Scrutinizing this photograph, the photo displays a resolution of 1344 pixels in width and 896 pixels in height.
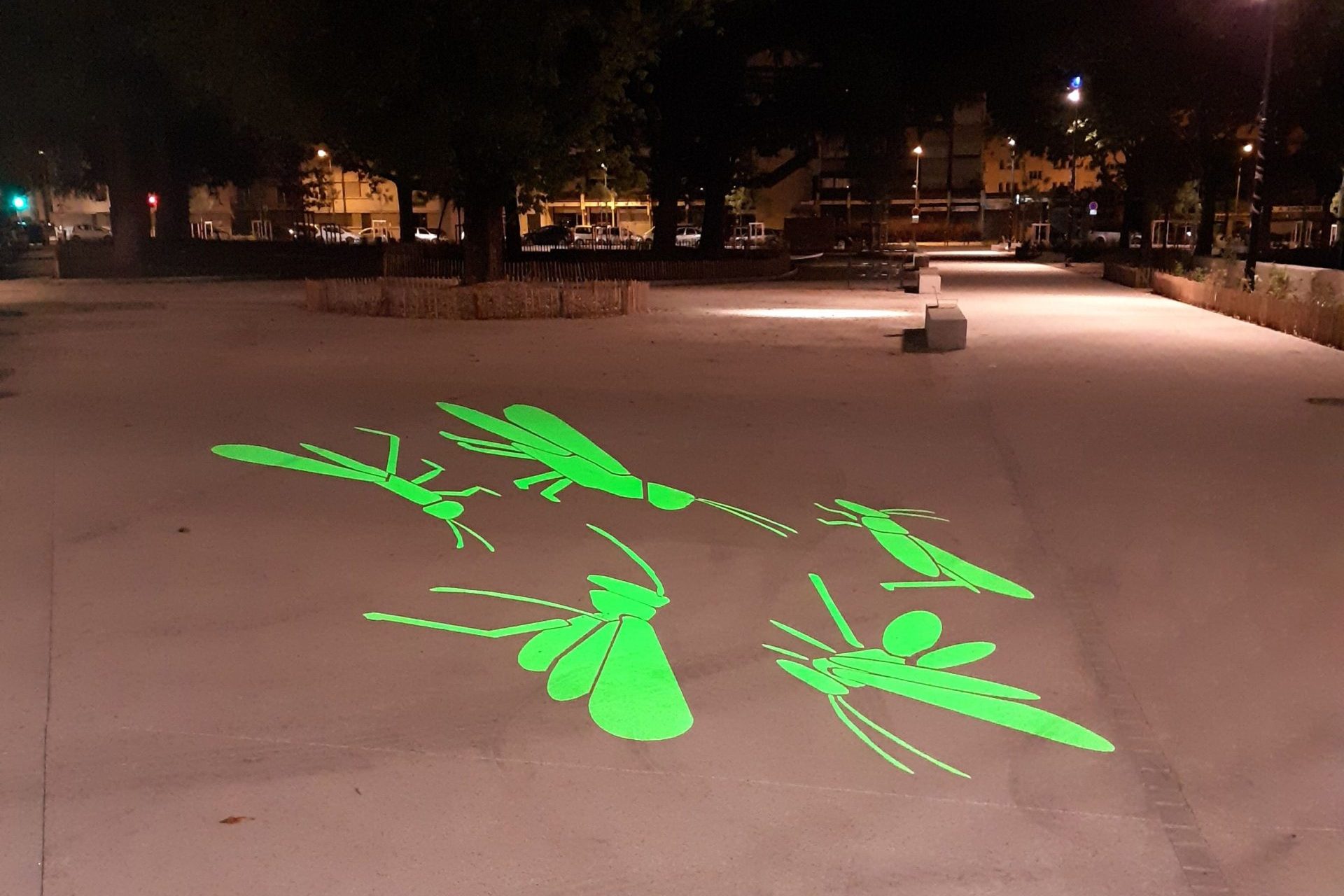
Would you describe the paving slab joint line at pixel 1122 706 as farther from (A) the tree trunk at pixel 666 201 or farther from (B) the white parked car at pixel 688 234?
(B) the white parked car at pixel 688 234

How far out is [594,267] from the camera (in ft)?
114

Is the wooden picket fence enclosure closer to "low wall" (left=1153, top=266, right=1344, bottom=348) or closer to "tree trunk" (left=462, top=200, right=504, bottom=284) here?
"tree trunk" (left=462, top=200, right=504, bottom=284)

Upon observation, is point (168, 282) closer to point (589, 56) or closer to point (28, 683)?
point (589, 56)

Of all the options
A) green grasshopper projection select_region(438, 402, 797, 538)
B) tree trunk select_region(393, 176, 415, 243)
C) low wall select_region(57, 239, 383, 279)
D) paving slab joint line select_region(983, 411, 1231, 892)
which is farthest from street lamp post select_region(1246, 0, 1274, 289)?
tree trunk select_region(393, 176, 415, 243)

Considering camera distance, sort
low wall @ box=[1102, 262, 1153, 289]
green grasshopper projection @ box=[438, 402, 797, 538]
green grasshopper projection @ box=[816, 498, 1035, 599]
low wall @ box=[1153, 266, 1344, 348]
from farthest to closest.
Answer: low wall @ box=[1102, 262, 1153, 289] → low wall @ box=[1153, 266, 1344, 348] → green grasshopper projection @ box=[438, 402, 797, 538] → green grasshopper projection @ box=[816, 498, 1035, 599]

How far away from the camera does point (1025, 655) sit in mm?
5398

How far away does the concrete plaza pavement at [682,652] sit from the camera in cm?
373

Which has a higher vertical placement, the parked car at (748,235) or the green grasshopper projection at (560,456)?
the parked car at (748,235)

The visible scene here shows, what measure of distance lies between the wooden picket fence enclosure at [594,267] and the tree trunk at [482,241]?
27.2ft

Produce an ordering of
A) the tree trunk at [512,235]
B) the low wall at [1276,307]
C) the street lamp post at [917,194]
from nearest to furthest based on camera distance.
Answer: the low wall at [1276,307] < the tree trunk at [512,235] < the street lamp post at [917,194]

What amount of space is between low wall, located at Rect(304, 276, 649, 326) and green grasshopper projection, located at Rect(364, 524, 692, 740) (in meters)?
15.4

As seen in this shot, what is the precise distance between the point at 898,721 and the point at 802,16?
3409cm

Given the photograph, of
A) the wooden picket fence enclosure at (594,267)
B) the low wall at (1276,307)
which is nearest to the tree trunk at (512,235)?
the wooden picket fence enclosure at (594,267)

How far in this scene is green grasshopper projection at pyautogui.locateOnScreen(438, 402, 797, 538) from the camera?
26.2 ft
